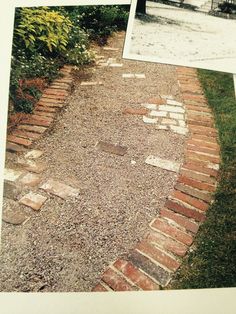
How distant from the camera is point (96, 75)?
1.86 metres

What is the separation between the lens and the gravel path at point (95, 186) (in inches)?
45.1

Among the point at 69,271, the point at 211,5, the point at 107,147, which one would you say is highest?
the point at 211,5

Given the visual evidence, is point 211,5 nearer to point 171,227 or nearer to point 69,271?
point 171,227

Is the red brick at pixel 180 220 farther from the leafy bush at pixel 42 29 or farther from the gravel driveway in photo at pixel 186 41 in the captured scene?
the leafy bush at pixel 42 29

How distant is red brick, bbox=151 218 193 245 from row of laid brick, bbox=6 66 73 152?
2.04 feet

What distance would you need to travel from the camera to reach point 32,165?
4.79ft

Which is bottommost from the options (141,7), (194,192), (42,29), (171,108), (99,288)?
(99,288)

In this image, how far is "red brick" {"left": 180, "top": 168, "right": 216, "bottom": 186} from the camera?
56.8 inches

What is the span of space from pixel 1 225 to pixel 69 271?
0.28 meters

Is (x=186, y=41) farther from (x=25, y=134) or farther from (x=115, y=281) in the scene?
(x=115, y=281)

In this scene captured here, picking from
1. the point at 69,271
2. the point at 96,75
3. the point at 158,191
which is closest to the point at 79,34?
the point at 96,75

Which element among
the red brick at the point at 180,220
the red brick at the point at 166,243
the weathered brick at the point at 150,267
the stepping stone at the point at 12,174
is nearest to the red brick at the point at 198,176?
the red brick at the point at 180,220

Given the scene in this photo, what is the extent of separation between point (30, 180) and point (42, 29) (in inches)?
36.4

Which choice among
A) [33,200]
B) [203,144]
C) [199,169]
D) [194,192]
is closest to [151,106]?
[203,144]
